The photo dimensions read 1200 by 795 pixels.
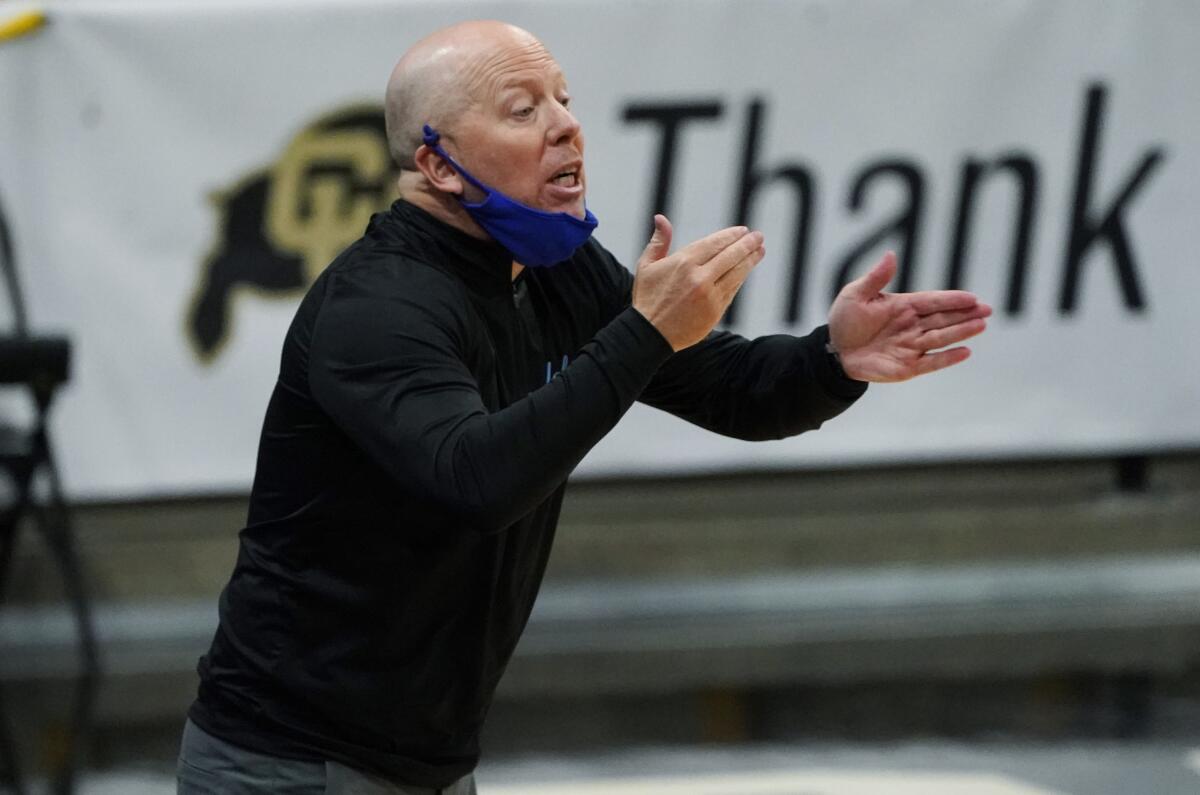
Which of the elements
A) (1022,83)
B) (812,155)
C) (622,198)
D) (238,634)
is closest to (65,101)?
(622,198)

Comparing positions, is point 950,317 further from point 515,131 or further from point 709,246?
point 515,131

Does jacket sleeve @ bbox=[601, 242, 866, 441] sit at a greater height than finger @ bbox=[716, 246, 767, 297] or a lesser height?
lesser

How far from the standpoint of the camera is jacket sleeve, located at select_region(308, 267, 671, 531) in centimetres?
169

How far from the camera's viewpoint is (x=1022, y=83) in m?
4.49

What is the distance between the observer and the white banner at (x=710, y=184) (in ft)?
14.2

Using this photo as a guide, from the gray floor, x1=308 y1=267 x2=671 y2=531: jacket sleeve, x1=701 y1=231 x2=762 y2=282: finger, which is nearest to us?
x1=308 y1=267 x2=671 y2=531: jacket sleeve

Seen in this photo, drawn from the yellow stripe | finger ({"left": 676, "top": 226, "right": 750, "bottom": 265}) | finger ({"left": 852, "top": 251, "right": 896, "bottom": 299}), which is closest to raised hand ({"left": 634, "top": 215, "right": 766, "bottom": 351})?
finger ({"left": 676, "top": 226, "right": 750, "bottom": 265})

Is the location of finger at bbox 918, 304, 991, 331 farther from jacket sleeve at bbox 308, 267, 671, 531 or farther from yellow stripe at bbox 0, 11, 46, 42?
yellow stripe at bbox 0, 11, 46, 42

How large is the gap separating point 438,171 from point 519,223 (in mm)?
107

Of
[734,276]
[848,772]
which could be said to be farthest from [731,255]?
[848,772]

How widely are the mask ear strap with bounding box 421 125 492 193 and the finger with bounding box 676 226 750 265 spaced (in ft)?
0.86

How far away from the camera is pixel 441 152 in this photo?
1.94 metres

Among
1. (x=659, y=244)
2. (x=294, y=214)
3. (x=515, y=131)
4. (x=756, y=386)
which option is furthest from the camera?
(x=294, y=214)

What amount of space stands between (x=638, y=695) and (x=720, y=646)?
0.27m
